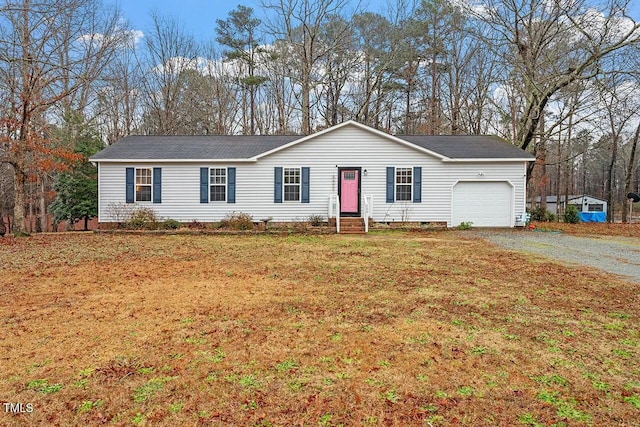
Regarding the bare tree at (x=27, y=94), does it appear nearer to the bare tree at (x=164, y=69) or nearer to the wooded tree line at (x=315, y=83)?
the wooded tree line at (x=315, y=83)

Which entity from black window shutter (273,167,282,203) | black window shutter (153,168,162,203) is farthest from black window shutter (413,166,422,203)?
black window shutter (153,168,162,203)

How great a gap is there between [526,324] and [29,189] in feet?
92.1

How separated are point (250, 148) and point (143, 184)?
447 centimetres

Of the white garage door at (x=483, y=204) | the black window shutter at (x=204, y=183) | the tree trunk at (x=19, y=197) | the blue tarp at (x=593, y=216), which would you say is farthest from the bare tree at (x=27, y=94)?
the blue tarp at (x=593, y=216)

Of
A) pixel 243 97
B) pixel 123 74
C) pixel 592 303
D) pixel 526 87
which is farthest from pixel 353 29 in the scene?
pixel 592 303

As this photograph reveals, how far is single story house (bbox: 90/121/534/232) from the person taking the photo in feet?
49.1

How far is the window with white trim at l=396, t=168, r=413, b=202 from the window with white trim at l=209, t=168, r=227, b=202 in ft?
22.8

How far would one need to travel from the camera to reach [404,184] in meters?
15.3

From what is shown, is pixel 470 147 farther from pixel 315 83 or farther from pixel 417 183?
pixel 315 83

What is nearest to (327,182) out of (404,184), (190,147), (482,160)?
(404,184)

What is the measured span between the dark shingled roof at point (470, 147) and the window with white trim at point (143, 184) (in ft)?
34.8

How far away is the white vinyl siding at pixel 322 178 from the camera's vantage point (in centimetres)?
1504

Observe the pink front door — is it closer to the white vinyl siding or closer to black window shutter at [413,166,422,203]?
the white vinyl siding

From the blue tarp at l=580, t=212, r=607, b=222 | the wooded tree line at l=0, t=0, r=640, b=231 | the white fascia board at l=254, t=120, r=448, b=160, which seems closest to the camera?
the white fascia board at l=254, t=120, r=448, b=160
